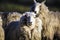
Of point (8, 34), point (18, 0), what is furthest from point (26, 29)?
point (18, 0)

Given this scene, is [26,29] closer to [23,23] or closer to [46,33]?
[23,23]

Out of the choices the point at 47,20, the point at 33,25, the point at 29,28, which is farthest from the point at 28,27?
the point at 47,20

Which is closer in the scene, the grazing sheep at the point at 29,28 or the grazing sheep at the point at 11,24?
the grazing sheep at the point at 29,28

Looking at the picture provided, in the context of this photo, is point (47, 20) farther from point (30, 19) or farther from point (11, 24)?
point (30, 19)

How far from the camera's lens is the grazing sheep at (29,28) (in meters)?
18.2

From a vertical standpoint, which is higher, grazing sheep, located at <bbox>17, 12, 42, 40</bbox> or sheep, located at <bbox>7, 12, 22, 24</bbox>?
sheep, located at <bbox>7, 12, 22, 24</bbox>

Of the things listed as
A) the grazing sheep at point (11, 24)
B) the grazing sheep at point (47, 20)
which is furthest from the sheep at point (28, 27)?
the grazing sheep at point (47, 20)

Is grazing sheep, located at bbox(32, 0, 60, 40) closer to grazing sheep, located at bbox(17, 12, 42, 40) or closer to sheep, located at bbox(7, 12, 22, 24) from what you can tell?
sheep, located at bbox(7, 12, 22, 24)

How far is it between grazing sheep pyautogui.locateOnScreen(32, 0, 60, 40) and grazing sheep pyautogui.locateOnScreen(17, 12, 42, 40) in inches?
76.2

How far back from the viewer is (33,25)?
720 inches

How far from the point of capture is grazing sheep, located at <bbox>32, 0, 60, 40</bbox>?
2097 cm

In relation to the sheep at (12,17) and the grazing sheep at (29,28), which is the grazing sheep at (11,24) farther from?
the grazing sheep at (29,28)

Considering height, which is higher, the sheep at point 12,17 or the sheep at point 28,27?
the sheep at point 12,17

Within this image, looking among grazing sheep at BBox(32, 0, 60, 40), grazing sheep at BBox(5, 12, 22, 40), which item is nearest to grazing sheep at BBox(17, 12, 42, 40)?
grazing sheep at BBox(5, 12, 22, 40)
